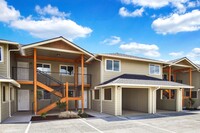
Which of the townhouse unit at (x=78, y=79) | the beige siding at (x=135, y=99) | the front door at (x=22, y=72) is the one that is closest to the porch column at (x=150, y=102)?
the townhouse unit at (x=78, y=79)

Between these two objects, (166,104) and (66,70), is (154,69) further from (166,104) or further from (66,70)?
(66,70)

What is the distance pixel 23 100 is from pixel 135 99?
1132 centimetres

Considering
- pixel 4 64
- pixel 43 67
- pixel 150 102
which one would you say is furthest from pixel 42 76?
pixel 150 102

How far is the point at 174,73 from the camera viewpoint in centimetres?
2347

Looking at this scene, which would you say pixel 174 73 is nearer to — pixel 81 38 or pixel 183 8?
pixel 183 8

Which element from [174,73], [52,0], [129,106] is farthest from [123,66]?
[174,73]

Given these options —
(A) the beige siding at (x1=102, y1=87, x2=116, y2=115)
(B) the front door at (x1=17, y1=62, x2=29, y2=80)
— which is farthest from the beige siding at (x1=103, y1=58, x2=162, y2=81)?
(B) the front door at (x1=17, y1=62, x2=29, y2=80)

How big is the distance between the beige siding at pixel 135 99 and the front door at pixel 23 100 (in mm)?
10436

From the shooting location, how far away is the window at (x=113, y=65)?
1573 cm

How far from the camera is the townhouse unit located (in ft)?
43.4

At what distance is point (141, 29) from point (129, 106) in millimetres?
8614

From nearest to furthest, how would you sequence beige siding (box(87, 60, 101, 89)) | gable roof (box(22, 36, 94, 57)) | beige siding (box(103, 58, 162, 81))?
gable roof (box(22, 36, 94, 57)), beige siding (box(103, 58, 162, 81)), beige siding (box(87, 60, 101, 89))

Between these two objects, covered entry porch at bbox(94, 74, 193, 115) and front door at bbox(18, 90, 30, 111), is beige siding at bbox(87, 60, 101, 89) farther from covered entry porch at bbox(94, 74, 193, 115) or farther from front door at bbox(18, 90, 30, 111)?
front door at bbox(18, 90, 30, 111)

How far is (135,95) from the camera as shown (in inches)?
677
